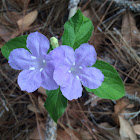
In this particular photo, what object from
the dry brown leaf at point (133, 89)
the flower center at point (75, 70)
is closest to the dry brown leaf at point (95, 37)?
the dry brown leaf at point (133, 89)

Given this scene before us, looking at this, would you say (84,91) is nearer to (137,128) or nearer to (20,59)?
(137,128)

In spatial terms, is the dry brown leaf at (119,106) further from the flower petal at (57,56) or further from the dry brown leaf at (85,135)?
the flower petal at (57,56)

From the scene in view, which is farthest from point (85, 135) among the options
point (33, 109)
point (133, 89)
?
point (133, 89)

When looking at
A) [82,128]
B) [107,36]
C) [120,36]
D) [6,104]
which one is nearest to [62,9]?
[107,36]

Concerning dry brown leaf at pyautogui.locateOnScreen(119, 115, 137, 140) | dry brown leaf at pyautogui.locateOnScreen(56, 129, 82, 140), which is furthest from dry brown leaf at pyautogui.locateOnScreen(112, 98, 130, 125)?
dry brown leaf at pyautogui.locateOnScreen(56, 129, 82, 140)

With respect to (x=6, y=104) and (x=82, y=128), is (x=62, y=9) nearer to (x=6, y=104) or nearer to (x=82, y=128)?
(x=6, y=104)

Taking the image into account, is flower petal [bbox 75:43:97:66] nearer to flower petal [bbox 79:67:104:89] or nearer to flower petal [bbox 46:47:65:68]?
flower petal [bbox 79:67:104:89]
